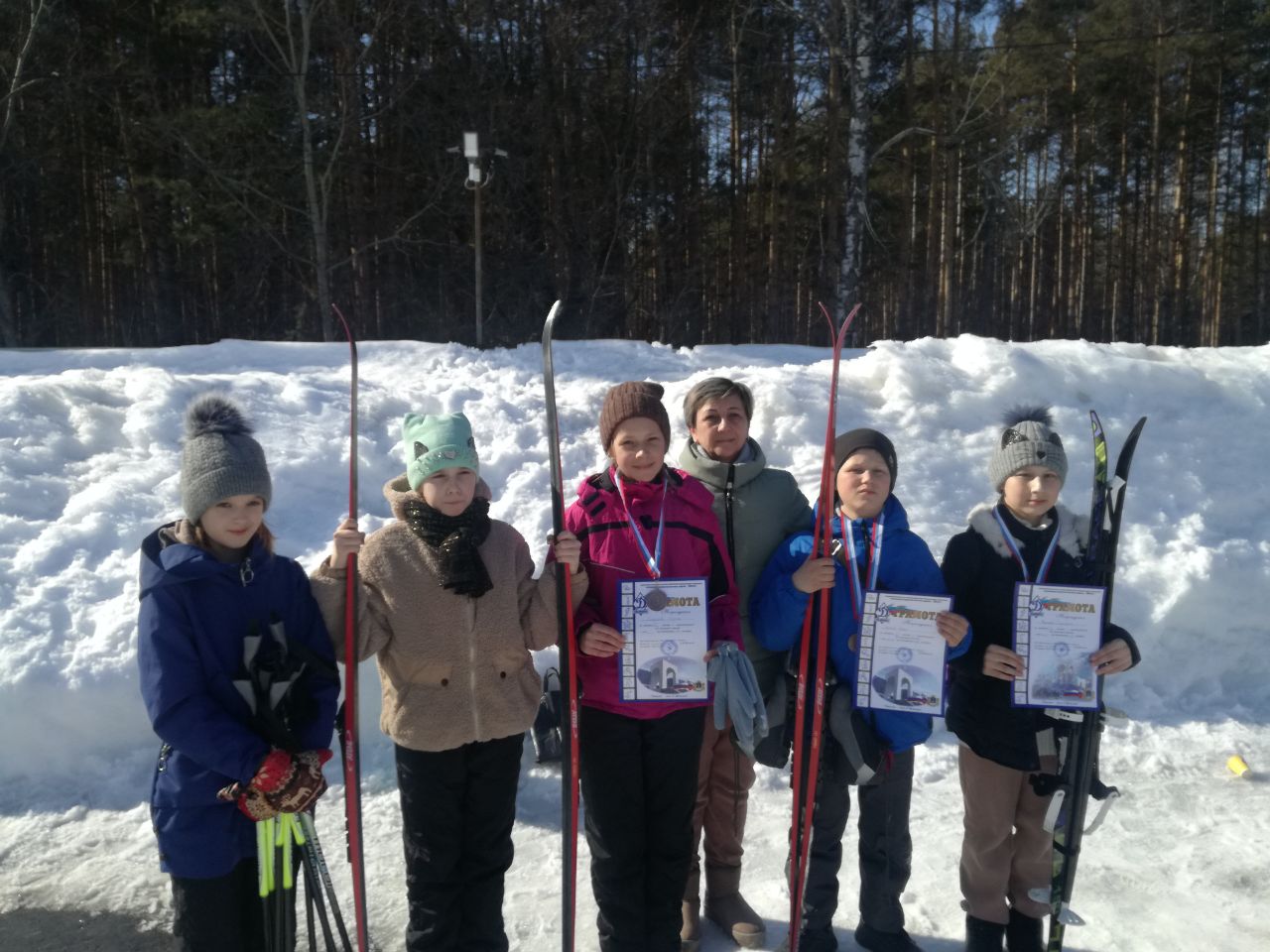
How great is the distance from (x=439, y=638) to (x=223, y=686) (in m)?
0.58

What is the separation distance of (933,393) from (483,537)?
15.7 ft

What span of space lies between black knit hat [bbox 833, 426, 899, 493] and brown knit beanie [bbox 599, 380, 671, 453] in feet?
1.87

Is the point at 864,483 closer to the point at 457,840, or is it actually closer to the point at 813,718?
the point at 813,718

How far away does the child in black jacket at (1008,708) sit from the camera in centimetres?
275

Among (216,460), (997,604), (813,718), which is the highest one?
(216,460)

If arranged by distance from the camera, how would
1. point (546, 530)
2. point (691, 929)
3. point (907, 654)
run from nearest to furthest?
point (907, 654) < point (691, 929) < point (546, 530)

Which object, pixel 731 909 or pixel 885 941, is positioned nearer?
pixel 885 941

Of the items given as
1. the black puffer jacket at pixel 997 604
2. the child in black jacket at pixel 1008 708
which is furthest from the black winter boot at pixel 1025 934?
the black puffer jacket at pixel 997 604

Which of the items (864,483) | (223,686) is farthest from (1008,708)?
(223,686)

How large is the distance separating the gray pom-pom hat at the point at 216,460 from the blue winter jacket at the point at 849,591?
155 centimetres

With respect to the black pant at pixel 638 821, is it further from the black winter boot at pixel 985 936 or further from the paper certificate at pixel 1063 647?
the paper certificate at pixel 1063 647

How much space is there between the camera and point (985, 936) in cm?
276

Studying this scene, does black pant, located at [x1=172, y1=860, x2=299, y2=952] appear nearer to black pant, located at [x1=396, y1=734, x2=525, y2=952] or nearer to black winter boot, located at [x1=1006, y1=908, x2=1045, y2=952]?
black pant, located at [x1=396, y1=734, x2=525, y2=952]

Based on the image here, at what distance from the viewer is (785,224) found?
74.4ft
